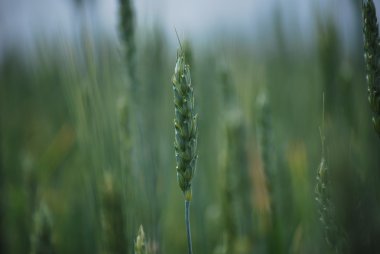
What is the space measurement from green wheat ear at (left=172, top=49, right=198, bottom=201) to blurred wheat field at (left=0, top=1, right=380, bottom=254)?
0.50 feet

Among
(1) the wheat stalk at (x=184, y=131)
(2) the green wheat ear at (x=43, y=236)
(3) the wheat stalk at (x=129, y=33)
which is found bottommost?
(2) the green wheat ear at (x=43, y=236)

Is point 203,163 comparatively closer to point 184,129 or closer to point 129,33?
point 129,33

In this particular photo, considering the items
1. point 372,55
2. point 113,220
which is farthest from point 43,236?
point 372,55

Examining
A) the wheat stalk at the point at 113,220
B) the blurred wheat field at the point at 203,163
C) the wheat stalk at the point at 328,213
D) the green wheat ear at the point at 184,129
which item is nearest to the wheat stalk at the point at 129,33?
the blurred wheat field at the point at 203,163

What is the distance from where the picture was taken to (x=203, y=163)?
6.82 feet

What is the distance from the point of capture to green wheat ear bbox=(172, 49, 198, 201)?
2.26ft

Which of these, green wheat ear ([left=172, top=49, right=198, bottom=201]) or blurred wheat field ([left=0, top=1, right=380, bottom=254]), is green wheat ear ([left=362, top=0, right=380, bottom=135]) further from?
green wheat ear ([left=172, top=49, right=198, bottom=201])

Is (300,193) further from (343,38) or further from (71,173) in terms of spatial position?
(71,173)

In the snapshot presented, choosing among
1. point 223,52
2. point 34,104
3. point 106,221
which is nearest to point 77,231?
point 106,221

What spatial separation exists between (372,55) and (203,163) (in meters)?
1.48

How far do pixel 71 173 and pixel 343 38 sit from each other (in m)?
1.43

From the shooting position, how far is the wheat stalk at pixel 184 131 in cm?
69

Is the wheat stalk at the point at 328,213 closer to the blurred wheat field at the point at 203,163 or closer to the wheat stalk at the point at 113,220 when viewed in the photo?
the blurred wheat field at the point at 203,163

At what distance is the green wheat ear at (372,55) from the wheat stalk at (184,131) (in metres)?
0.28
